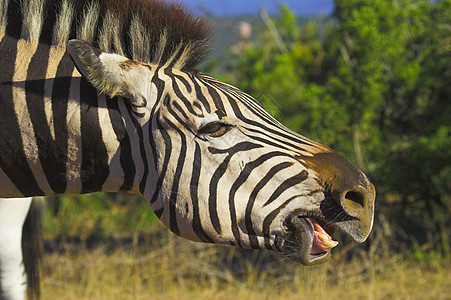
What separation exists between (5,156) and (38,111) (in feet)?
0.76

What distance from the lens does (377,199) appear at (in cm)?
612

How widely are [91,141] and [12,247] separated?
1817 millimetres

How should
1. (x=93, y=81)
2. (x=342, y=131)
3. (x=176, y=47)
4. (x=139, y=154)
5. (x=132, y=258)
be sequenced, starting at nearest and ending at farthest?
(x=93, y=81) → (x=139, y=154) → (x=176, y=47) → (x=132, y=258) → (x=342, y=131)

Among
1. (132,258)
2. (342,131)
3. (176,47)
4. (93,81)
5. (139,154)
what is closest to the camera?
(93,81)

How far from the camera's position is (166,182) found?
1959 mm

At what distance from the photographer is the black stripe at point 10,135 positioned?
1.97 m

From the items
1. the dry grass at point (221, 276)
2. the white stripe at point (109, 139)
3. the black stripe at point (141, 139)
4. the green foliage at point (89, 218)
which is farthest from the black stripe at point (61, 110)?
the green foliage at point (89, 218)

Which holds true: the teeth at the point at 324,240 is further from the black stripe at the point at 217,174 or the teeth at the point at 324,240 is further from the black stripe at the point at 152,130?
the black stripe at the point at 152,130

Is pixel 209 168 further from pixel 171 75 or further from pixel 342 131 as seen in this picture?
pixel 342 131

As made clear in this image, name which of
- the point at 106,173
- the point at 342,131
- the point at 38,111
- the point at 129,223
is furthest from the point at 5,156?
the point at 129,223

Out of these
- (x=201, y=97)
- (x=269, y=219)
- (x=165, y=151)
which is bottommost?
(x=269, y=219)

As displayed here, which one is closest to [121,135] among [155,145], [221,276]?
[155,145]

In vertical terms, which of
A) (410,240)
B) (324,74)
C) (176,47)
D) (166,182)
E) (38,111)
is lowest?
(410,240)

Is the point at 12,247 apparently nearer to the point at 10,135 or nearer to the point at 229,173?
the point at 10,135
